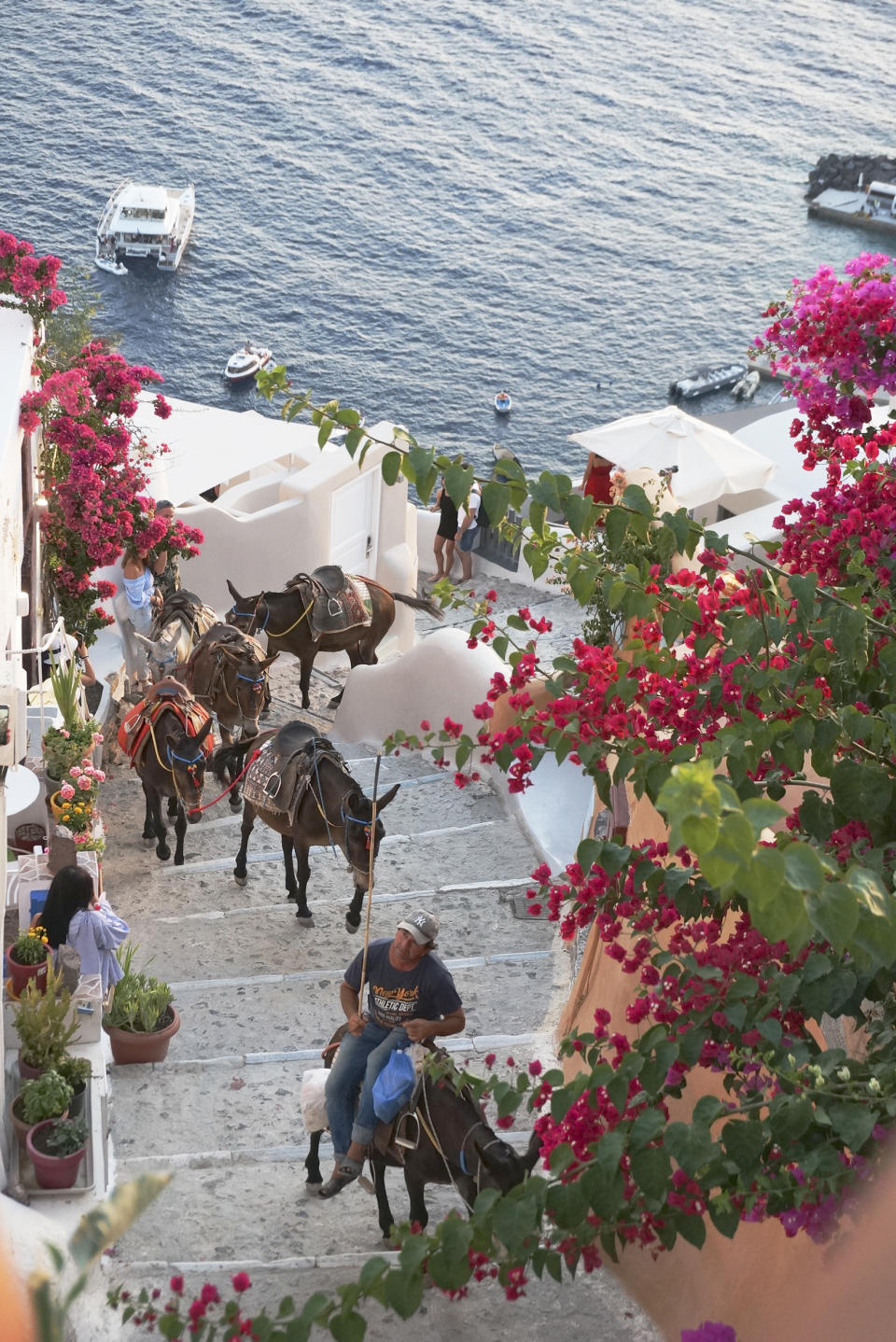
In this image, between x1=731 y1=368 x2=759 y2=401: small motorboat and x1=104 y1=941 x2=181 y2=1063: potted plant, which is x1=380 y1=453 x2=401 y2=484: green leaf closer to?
x1=104 y1=941 x2=181 y2=1063: potted plant

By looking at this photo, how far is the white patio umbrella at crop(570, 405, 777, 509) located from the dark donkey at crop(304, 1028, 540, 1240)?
14.9 m

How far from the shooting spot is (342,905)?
39.9 ft

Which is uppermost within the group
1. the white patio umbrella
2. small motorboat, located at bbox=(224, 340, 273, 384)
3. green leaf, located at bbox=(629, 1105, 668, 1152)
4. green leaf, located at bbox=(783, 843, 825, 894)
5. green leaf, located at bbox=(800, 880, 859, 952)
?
green leaf, located at bbox=(783, 843, 825, 894)

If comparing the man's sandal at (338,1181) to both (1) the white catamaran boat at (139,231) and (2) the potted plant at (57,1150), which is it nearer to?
(2) the potted plant at (57,1150)

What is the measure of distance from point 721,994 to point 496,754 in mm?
1266

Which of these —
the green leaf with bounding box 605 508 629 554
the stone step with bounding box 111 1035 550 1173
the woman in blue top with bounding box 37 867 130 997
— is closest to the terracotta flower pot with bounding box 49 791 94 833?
the woman in blue top with bounding box 37 867 130 997

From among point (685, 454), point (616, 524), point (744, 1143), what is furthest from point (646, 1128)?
point (685, 454)

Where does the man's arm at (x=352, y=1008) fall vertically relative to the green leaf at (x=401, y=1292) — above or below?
below

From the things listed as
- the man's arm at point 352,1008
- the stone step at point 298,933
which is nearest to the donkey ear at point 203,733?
the stone step at point 298,933

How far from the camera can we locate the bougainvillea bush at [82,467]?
42.9ft

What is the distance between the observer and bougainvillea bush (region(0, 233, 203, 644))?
515 inches

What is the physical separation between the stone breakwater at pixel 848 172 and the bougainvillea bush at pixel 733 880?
62.3 metres

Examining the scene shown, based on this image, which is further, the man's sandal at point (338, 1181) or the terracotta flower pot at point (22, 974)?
the terracotta flower pot at point (22, 974)

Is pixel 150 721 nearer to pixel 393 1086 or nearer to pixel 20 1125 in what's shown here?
pixel 20 1125
